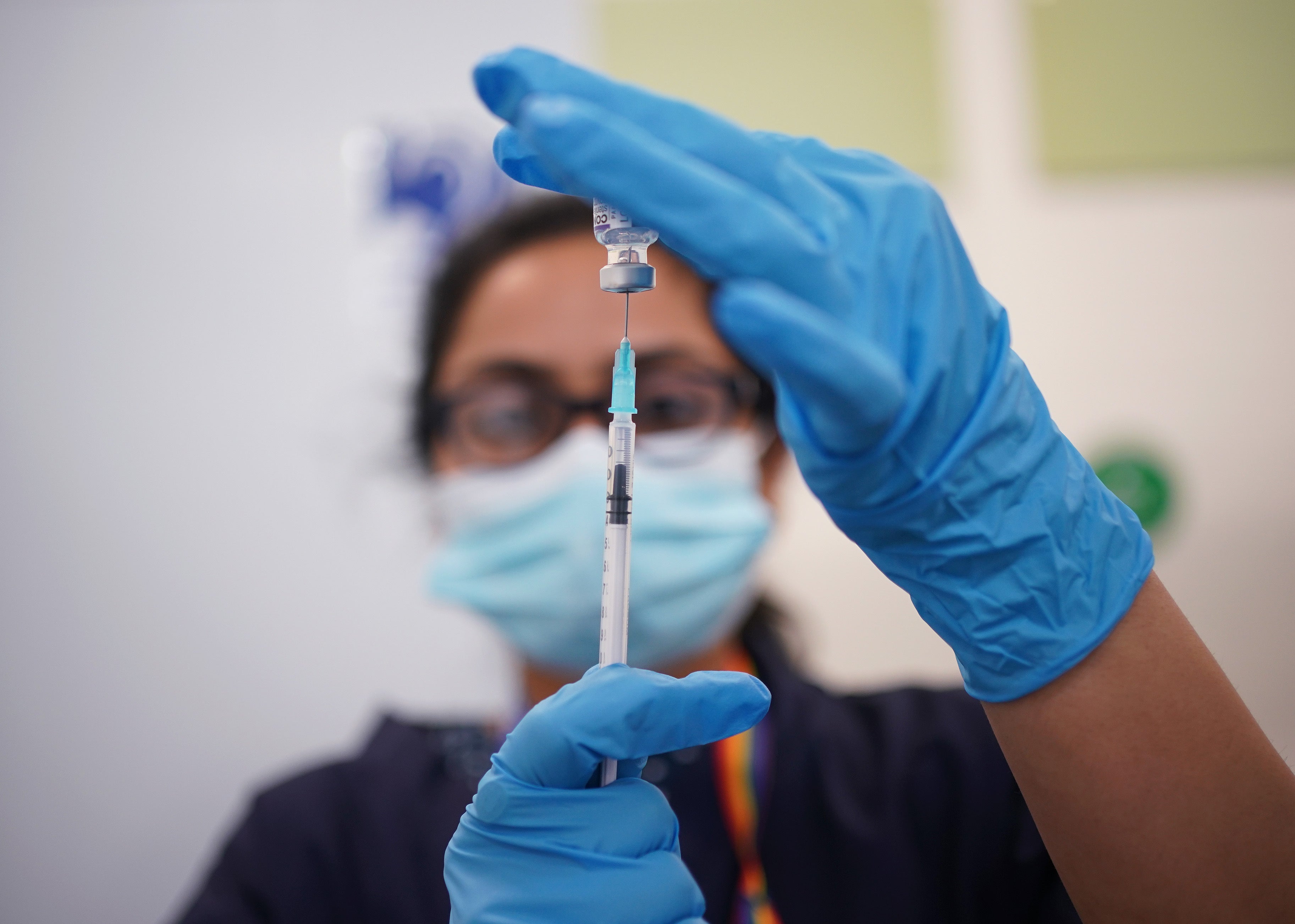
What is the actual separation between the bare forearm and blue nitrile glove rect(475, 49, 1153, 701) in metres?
0.03

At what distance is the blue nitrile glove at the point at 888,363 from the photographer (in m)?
0.42

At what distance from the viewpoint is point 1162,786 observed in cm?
47

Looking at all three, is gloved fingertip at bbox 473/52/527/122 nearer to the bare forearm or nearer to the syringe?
the syringe

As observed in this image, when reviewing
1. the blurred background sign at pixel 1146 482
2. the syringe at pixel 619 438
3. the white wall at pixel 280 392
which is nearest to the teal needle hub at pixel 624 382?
the syringe at pixel 619 438

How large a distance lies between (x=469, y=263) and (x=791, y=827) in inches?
39.2

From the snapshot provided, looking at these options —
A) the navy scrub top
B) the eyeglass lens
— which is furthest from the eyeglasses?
the navy scrub top

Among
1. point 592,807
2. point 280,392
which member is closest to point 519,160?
point 592,807

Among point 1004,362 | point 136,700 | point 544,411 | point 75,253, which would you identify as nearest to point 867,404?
point 1004,362

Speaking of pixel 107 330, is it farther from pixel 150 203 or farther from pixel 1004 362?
pixel 1004 362

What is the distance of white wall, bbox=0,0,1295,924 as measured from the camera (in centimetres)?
145

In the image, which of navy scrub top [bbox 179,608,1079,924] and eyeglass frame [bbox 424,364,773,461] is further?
eyeglass frame [bbox 424,364,773,461]

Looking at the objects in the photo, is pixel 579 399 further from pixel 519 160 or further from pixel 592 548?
pixel 519 160

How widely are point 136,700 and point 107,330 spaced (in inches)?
28.8

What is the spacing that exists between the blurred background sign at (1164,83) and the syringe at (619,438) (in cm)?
135
